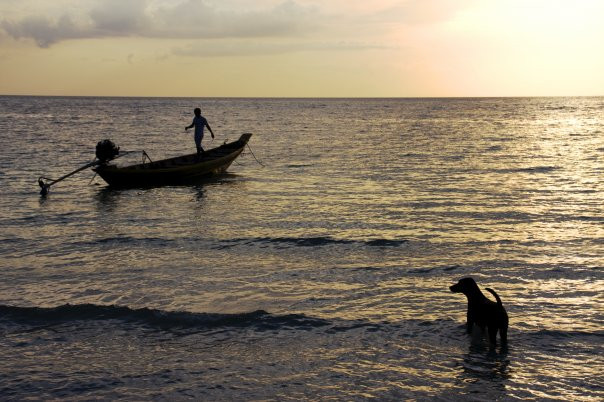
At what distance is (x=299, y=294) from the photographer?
403 inches

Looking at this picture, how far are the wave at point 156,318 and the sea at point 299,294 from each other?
3cm

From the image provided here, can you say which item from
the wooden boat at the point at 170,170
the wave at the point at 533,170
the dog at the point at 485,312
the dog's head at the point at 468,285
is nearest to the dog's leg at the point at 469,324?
the dog at the point at 485,312

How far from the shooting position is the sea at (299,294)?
23.1 feet

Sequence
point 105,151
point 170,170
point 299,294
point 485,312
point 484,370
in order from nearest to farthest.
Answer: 1. point 484,370
2. point 485,312
3. point 299,294
4. point 105,151
5. point 170,170

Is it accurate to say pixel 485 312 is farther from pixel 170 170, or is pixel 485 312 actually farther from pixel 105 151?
pixel 105 151

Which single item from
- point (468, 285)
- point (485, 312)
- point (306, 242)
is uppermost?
point (468, 285)

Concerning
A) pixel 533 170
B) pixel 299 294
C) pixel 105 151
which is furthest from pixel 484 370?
pixel 533 170

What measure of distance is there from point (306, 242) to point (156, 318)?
559 cm

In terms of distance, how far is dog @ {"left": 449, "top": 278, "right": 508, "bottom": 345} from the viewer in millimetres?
7789

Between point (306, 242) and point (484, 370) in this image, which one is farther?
point (306, 242)

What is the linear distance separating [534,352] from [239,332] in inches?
153

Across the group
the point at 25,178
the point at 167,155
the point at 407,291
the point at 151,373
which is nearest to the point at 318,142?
the point at 167,155

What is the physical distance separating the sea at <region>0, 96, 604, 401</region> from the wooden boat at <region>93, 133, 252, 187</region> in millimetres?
1263

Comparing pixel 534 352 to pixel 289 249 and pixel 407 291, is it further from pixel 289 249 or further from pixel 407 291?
pixel 289 249
